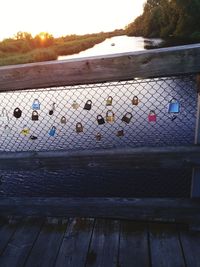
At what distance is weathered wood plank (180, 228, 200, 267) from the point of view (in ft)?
7.96

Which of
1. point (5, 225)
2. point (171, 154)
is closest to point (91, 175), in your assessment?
point (5, 225)

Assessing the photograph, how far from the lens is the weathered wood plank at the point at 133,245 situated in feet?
8.19

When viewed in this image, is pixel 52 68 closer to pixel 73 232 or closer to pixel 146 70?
pixel 146 70

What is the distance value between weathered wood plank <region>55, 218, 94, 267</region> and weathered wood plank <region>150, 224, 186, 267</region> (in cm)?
59

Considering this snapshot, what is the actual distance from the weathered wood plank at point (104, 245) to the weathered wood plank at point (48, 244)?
0.32m

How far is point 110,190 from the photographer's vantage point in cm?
802

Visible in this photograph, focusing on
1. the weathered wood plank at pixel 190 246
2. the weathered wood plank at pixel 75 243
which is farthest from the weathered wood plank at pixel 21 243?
the weathered wood plank at pixel 190 246

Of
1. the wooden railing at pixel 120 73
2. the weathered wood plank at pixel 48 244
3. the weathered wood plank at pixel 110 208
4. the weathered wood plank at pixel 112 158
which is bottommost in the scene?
the weathered wood plank at pixel 48 244

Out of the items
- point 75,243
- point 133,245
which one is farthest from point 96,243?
point 133,245

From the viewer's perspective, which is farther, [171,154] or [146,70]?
[171,154]

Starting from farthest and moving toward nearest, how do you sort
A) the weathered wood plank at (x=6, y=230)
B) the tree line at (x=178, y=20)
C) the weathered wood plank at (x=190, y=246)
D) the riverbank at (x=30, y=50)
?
the tree line at (x=178, y=20)
the riverbank at (x=30, y=50)
the weathered wood plank at (x=6, y=230)
the weathered wood plank at (x=190, y=246)

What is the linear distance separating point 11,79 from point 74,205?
1328 mm

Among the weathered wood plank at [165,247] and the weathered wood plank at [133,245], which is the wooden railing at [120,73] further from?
the weathered wood plank at [133,245]

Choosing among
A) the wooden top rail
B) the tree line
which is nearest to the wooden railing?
the wooden top rail
